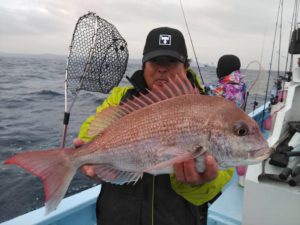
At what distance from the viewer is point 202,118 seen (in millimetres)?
1758

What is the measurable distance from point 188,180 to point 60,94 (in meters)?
13.4

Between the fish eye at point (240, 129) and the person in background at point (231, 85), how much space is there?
3.52 m

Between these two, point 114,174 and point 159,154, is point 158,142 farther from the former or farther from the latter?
point 114,174

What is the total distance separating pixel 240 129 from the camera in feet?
5.72

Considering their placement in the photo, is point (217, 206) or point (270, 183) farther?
point (217, 206)

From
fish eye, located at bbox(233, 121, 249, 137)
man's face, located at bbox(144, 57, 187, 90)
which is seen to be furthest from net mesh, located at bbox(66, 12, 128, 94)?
fish eye, located at bbox(233, 121, 249, 137)

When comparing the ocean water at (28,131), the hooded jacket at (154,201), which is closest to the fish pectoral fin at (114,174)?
the hooded jacket at (154,201)

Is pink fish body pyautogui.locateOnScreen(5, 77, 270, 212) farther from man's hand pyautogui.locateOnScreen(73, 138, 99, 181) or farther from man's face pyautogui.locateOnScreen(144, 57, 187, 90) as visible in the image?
man's face pyautogui.locateOnScreen(144, 57, 187, 90)

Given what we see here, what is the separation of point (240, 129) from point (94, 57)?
2.89 metres

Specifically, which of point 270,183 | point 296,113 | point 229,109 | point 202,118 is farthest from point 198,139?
point 296,113

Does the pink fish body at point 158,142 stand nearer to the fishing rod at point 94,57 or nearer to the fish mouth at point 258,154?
the fish mouth at point 258,154

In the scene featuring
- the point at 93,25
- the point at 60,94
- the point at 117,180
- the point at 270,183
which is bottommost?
the point at 60,94

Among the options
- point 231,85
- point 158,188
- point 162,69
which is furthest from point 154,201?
point 231,85

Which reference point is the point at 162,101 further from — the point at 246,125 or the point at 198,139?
the point at 246,125
